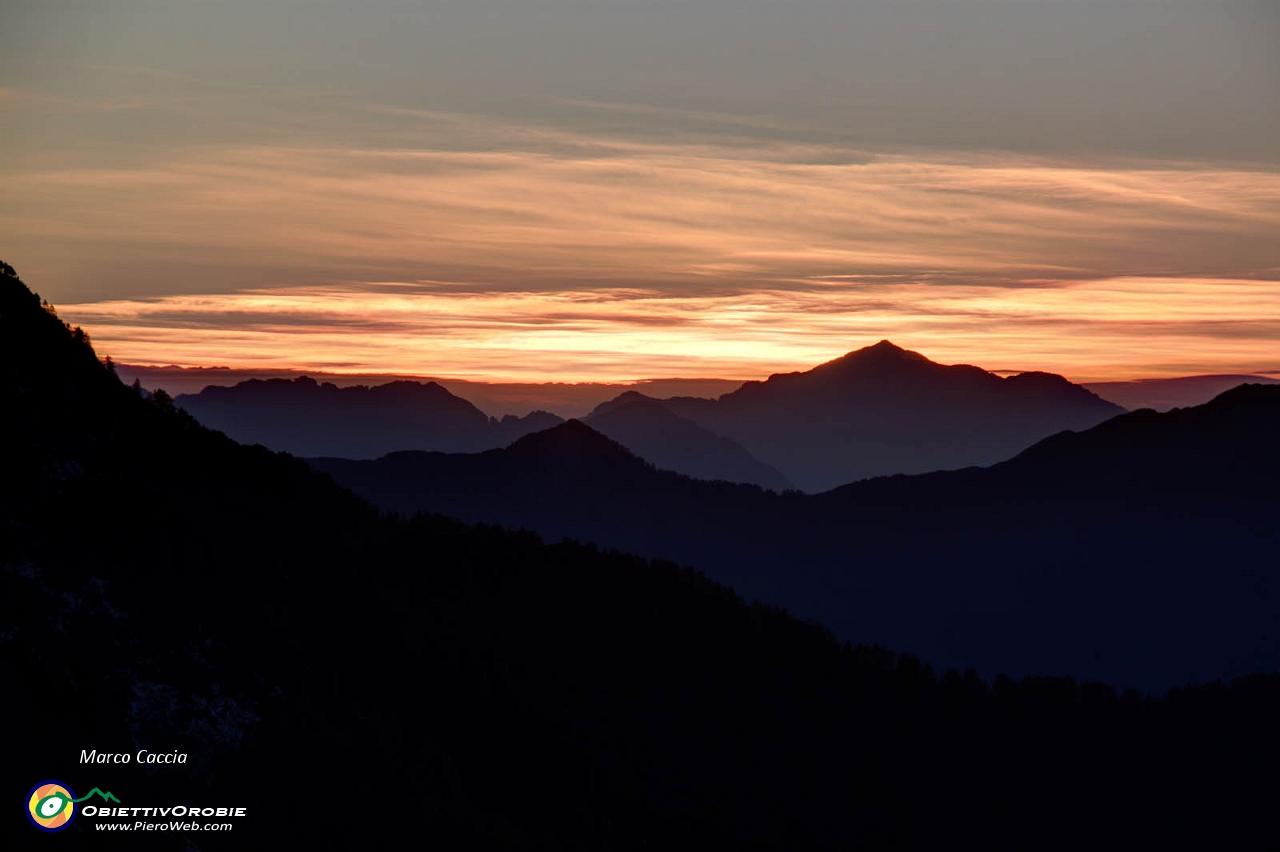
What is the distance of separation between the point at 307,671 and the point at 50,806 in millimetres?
28670

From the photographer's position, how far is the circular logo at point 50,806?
53.6 metres

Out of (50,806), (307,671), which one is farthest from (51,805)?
(307,671)

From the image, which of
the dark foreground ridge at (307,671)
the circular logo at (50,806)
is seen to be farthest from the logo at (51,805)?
the dark foreground ridge at (307,671)

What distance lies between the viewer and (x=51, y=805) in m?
54.2

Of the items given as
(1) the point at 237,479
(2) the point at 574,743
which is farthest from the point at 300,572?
(2) the point at 574,743

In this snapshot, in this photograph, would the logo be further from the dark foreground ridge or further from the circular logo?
the dark foreground ridge

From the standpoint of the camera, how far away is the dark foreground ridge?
61.7 metres

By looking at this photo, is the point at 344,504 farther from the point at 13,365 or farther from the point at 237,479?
the point at 13,365

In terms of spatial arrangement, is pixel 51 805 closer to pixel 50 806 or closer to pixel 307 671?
pixel 50 806

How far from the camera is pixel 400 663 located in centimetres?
10469

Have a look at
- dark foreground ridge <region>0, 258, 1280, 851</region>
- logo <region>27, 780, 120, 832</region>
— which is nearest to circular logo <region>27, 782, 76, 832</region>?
logo <region>27, 780, 120, 832</region>

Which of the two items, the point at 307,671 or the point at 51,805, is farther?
the point at 307,671

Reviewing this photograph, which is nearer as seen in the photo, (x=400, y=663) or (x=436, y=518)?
(x=400, y=663)

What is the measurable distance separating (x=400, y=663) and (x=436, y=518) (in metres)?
77.3
